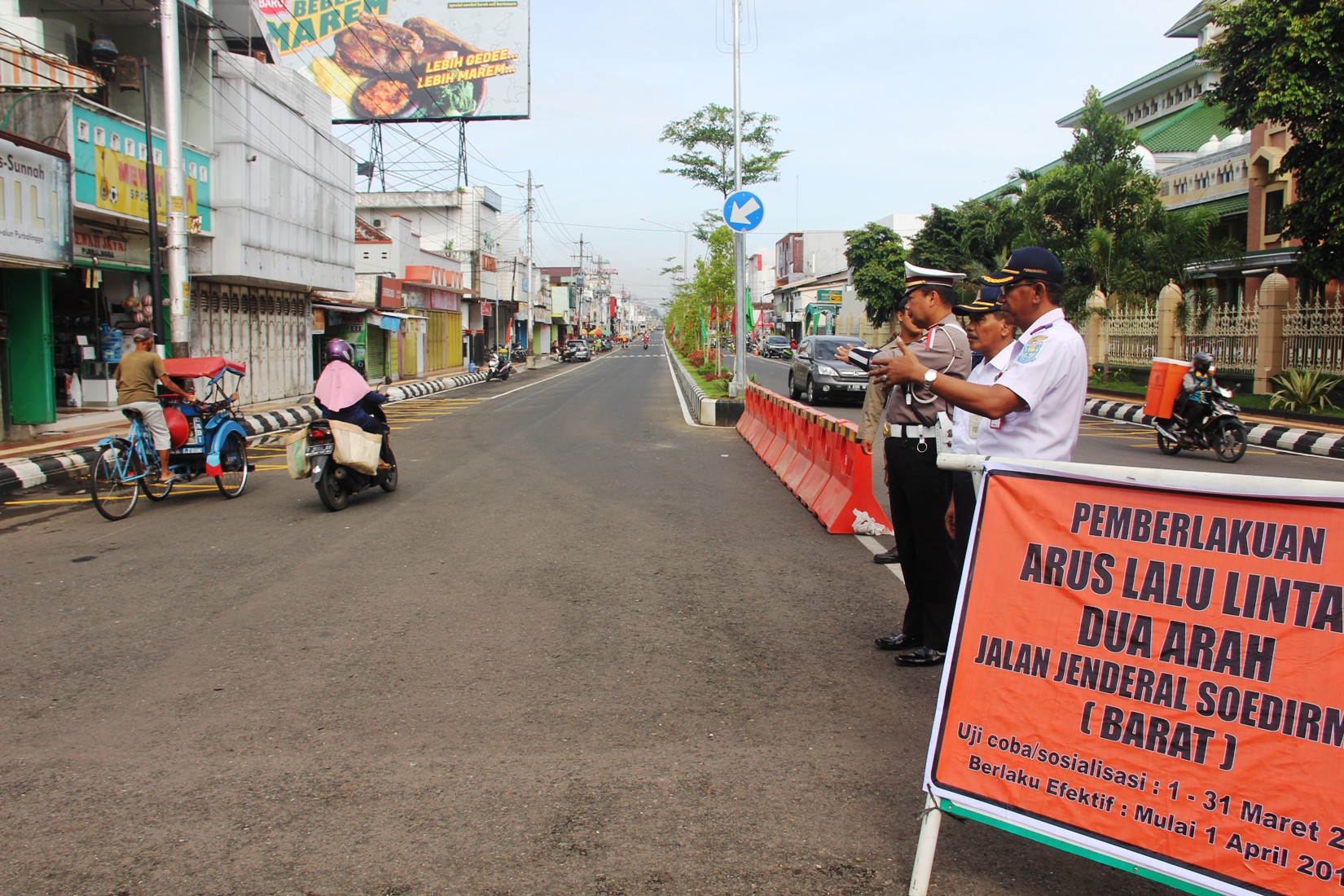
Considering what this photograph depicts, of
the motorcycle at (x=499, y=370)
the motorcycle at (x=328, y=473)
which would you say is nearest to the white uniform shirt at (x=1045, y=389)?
the motorcycle at (x=328, y=473)

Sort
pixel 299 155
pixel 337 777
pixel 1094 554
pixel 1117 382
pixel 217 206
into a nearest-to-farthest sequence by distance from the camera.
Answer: pixel 1094 554
pixel 337 777
pixel 217 206
pixel 299 155
pixel 1117 382

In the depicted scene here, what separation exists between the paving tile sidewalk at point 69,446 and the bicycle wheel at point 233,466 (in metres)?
2.15

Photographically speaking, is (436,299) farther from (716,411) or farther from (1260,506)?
(1260,506)

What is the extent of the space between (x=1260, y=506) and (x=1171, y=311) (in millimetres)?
25482

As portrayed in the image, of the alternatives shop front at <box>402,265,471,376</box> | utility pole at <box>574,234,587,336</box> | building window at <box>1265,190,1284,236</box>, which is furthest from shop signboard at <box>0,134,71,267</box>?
utility pole at <box>574,234,587,336</box>

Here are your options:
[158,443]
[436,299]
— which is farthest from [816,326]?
[158,443]

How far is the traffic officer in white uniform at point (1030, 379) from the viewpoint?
11.4 feet

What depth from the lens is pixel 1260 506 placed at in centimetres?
258

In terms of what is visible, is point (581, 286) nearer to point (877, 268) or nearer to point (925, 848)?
point (877, 268)

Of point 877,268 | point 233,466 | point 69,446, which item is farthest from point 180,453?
point 877,268

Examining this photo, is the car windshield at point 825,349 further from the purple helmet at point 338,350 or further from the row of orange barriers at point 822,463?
the purple helmet at point 338,350

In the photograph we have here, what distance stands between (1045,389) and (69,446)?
14020mm

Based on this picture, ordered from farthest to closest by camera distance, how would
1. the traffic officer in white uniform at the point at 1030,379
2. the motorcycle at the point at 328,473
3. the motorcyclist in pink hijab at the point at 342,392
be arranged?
the motorcyclist in pink hijab at the point at 342,392 < the motorcycle at the point at 328,473 < the traffic officer in white uniform at the point at 1030,379

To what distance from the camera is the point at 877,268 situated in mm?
52312
